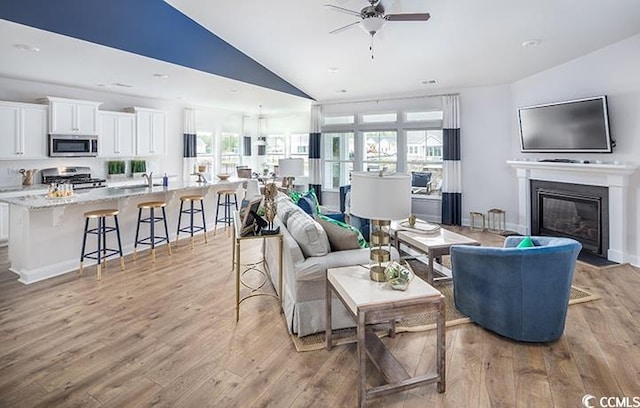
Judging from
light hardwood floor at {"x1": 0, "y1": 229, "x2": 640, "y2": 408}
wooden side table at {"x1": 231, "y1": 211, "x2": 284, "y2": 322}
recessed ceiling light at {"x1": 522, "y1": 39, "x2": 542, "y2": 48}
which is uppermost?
recessed ceiling light at {"x1": 522, "y1": 39, "x2": 542, "y2": 48}

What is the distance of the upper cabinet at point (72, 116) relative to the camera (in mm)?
6078

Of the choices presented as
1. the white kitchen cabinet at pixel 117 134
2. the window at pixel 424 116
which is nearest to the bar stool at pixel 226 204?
the white kitchen cabinet at pixel 117 134

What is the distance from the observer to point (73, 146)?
6402 millimetres

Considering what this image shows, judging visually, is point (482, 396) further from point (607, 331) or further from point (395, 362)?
point (607, 331)

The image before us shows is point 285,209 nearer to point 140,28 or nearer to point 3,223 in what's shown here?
point 140,28

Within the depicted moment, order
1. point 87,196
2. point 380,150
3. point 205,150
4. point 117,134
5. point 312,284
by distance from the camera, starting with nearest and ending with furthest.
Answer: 1. point 312,284
2. point 87,196
3. point 117,134
4. point 380,150
5. point 205,150

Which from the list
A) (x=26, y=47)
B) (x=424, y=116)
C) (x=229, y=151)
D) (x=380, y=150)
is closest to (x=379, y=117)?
(x=380, y=150)

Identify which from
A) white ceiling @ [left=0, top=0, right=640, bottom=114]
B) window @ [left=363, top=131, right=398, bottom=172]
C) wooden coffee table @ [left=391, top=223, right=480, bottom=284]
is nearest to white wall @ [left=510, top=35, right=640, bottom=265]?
white ceiling @ [left=0, top=0, right=640, bottom=114]

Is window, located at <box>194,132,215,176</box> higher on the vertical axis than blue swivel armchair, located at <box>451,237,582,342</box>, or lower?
higher

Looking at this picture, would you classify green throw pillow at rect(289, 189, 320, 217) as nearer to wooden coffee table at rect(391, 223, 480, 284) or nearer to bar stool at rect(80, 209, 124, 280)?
wooden coffee table at rect(391, 223, 480, 284)

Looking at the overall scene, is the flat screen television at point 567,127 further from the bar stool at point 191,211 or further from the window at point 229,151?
the window at point 229,151

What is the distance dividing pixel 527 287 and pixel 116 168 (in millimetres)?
7534

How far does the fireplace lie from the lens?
4957mm

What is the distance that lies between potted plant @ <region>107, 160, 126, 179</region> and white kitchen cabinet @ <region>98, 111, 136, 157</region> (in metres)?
0.26
